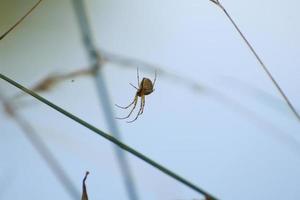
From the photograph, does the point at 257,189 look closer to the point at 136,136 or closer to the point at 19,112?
the point at 136,136

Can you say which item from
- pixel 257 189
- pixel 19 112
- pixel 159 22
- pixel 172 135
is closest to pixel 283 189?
pixel 257 189

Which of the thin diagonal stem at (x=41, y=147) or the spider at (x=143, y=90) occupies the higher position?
the spider at (x=143, y=90)

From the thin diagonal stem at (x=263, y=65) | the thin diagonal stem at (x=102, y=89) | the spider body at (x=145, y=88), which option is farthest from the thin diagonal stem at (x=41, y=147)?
the thin diagonal stem at (x=263, y=65)

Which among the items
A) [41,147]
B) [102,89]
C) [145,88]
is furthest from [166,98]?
[41,147]

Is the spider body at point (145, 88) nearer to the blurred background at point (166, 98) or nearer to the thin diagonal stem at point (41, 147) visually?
the blurred background at point (166, 98)

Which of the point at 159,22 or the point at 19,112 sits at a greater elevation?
the point at 159,22

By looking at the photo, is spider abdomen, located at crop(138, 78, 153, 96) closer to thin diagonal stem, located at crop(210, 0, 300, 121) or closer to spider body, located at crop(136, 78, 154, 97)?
spider body, located at crop(136, 78, 154, 97)
